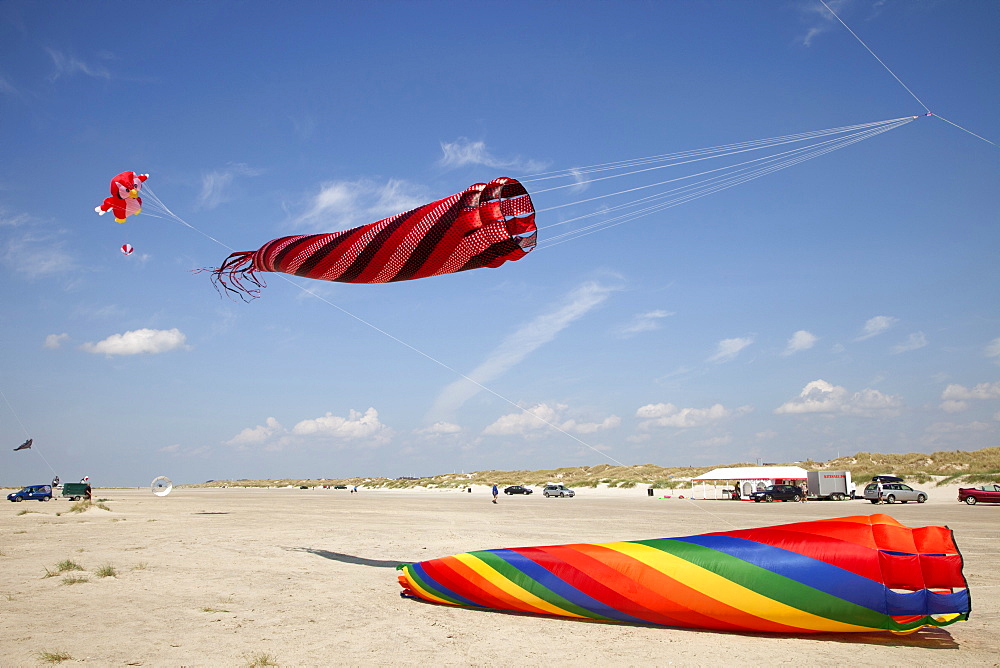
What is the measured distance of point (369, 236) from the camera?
25.8ft

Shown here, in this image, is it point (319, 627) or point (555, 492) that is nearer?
point (319, 627)

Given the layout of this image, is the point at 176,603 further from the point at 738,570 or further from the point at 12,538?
the point at 12,538

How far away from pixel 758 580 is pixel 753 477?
43.5 meters

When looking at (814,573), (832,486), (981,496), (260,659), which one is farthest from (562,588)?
(832,486)

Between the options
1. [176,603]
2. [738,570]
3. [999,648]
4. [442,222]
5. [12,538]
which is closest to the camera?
[999,648]

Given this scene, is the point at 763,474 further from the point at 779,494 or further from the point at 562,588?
the point at 562,588

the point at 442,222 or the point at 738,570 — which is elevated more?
the point at 442,222

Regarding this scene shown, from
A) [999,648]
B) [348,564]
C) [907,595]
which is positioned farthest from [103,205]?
[999,648]

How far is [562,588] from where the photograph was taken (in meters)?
6.91

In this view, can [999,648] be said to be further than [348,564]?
No

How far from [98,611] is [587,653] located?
18.9ft

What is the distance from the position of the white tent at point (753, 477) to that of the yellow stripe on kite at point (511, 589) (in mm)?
40192

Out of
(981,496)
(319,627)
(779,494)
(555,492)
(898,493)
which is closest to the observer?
(319,627)

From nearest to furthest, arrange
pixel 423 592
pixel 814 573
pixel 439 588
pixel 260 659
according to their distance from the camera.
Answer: pixel 260 659 → pixel 814 573 → pixel 439 588 → pixel 423 592
